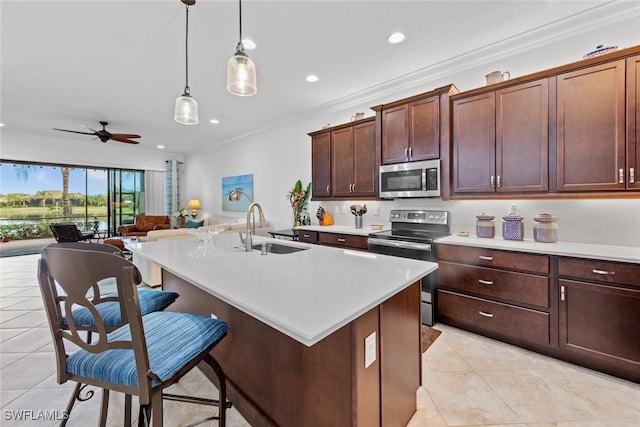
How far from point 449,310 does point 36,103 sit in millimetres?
6415

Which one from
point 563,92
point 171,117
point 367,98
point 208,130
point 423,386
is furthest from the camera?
point 208,130

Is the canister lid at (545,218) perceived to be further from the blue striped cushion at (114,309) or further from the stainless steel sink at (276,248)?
the blue striped cushion at (114,309)

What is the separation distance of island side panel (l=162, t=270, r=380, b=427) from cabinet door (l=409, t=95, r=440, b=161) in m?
2.26

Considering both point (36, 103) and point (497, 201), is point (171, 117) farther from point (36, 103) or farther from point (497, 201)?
point (497, 201)

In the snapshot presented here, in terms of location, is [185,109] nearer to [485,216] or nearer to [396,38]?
[396,38]

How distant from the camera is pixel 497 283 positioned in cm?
230

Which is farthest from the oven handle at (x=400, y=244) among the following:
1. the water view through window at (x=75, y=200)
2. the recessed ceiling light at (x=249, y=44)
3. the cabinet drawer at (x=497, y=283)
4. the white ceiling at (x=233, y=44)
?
the water view through window at (x=75, y=200)

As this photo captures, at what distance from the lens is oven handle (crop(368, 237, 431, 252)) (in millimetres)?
2663

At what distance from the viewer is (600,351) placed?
6.20 ft

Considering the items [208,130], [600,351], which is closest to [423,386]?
[600,351]

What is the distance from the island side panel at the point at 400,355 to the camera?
1221 millimetres

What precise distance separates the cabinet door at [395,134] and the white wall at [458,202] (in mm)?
539

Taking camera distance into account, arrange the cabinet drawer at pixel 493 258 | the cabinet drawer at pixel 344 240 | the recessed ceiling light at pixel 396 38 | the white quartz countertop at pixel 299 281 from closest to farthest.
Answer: the white quartz countertop at pixel 299 281 → the cabinet drawer at pixel 493 258 → the recessed ceiling light at pixel 396 38 → the cabinet drawer at pixel 344 240

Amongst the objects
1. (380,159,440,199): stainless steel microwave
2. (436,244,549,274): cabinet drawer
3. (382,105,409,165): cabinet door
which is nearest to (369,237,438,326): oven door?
(436,244,549,274): cabinet drawer
